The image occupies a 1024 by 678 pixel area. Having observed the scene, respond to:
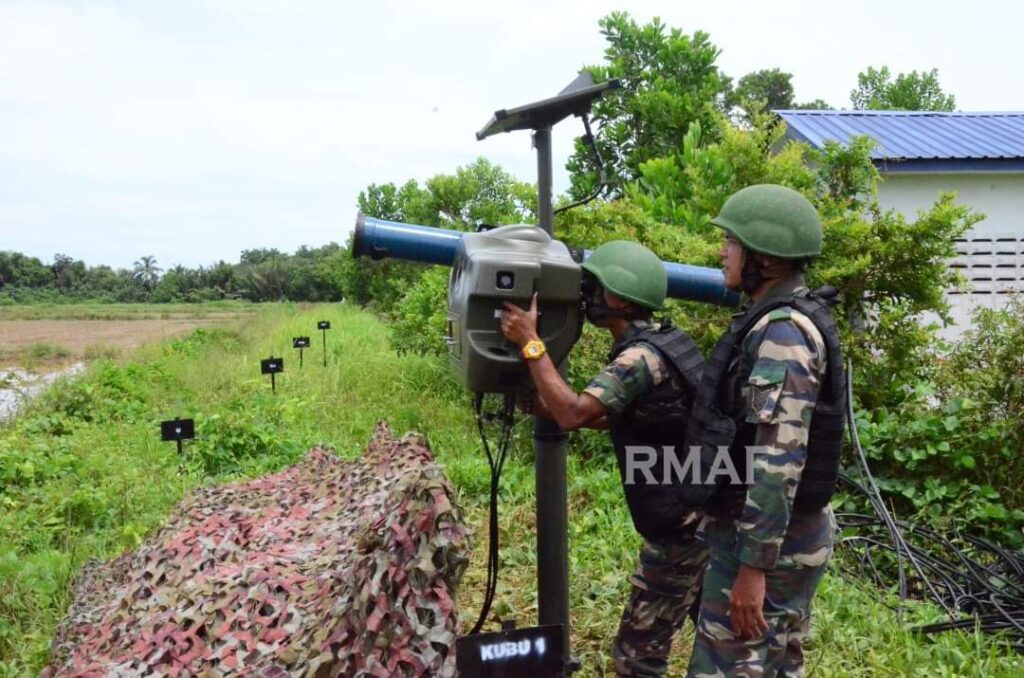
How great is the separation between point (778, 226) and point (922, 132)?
8593 mm

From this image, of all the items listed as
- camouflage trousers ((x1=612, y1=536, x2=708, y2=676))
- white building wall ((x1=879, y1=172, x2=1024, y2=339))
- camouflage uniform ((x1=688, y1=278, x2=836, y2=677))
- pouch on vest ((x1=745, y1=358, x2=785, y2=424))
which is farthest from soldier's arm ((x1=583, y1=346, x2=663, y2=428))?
white building wall ((x1=879, y1=172, x2=1024, y2=339))

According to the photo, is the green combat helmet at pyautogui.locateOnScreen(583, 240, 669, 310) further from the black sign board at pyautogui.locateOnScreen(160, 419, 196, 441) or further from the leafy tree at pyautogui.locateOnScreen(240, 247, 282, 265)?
the leafy tree at pyautogui.locateOnScreen(240, 247, 282, 265)

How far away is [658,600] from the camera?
2.53 metres

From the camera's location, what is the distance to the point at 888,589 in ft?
12.8

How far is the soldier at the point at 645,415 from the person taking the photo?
227 centimetres

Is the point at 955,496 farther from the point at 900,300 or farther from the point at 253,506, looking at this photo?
the point at 253,506

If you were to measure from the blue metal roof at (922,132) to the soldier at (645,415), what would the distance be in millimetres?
6024

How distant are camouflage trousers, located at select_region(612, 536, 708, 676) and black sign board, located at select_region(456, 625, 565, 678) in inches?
22.4

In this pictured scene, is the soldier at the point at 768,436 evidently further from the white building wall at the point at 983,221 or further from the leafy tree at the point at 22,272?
the leafy tree at the point at 22,272

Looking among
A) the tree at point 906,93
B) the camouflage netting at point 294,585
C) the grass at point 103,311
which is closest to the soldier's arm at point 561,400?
the camouflage netting at point 294,585

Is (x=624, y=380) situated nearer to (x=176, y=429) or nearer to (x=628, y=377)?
(x=628, y=377)

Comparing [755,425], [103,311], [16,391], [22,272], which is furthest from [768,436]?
[22,272]

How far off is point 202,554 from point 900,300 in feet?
14.9

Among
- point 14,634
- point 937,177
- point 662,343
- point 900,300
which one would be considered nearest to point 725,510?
point 662,343
